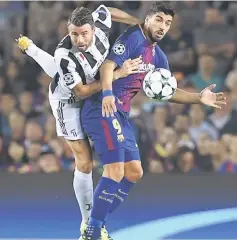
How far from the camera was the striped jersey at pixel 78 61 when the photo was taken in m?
5.29

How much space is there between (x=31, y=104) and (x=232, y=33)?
2.30 m

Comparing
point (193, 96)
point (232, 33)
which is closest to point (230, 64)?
point (232, 33)

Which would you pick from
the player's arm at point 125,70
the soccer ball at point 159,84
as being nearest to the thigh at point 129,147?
the soccer ball at point 159,84

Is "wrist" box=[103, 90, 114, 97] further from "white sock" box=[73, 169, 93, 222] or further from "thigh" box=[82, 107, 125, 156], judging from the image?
"white sock" box=[73, 169, 93, 222]

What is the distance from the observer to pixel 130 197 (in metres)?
6.54

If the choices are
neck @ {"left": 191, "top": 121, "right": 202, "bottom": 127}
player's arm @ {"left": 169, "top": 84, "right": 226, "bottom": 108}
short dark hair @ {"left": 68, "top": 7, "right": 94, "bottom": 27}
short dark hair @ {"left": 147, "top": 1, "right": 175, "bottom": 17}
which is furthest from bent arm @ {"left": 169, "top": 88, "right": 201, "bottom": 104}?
neck @ {"left": 191, "top": 121, "right": 202, "bottom": 127}

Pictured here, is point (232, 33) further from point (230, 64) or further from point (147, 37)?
point (147, 37)

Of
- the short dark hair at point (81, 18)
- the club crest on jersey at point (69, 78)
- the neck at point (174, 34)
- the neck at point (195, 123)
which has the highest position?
the neck at point (174, 34)

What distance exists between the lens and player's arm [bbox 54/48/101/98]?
5277 millimetres

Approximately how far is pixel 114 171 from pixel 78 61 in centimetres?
73

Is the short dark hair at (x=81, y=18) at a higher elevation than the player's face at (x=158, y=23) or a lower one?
lower

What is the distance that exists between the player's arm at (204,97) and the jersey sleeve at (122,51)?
0.53 metres

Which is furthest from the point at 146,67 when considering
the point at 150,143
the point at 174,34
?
the point at 174,34

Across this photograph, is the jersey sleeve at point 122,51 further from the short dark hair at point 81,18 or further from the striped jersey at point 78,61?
the short dark hair at point 81,18
